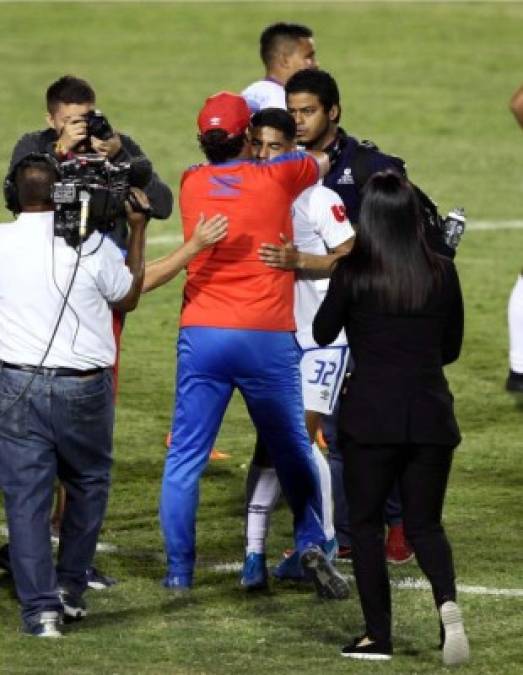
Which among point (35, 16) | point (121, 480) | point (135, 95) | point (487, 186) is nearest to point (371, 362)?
point (121, 480)

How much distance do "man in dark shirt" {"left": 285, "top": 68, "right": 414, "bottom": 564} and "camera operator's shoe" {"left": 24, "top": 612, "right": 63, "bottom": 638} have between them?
77.0 inches

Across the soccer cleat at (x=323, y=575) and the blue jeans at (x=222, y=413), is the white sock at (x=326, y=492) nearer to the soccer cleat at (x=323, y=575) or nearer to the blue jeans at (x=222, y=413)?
the blue jeans at (x=222, y=413)

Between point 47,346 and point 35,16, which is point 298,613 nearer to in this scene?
point 47,346

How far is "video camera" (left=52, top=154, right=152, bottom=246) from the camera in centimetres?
841

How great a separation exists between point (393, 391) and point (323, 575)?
1.45 m

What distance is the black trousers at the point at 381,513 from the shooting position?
27.1 feet

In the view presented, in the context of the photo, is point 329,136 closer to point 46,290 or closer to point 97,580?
point 46,290

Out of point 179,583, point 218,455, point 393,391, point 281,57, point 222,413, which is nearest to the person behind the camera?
point 393,391

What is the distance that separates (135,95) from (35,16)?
482cm

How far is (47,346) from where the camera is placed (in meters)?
8.48

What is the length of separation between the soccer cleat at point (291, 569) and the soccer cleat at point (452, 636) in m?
1.55

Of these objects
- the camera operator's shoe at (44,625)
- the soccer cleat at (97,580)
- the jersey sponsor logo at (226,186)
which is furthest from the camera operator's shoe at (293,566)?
the jersey sponsor logo at (226,186)

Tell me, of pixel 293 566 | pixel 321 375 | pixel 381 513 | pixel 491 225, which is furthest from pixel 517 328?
pixel 491 225

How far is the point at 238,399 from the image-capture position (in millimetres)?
14227
